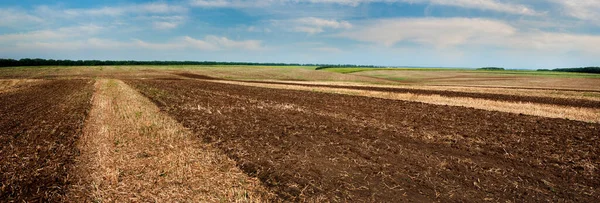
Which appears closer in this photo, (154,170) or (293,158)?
(154,170)

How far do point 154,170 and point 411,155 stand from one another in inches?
283

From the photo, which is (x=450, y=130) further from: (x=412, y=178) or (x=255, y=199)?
(x=255, y=199)

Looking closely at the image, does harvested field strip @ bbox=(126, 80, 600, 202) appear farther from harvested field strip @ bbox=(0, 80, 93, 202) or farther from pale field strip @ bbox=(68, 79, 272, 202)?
harvested field strip @ bbox=(0, 80, 93, 202)

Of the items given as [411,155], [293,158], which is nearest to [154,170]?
[293,158]

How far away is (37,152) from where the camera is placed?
9383 mm

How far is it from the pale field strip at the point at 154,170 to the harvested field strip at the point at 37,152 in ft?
1.20

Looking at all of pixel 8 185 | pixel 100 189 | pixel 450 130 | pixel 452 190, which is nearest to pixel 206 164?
pixel 100 189

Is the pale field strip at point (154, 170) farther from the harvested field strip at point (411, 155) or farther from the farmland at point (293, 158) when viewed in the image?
the harvested field strip at point (411, 155)

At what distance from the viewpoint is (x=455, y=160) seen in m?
9.23

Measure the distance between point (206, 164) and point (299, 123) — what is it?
676 centimetres

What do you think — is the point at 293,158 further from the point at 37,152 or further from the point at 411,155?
the point at 37,152

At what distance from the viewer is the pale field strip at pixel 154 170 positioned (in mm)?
6630

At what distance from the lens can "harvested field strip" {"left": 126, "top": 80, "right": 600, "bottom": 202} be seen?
708cm

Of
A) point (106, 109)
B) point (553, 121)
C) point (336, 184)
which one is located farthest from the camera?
point (106, 109)
